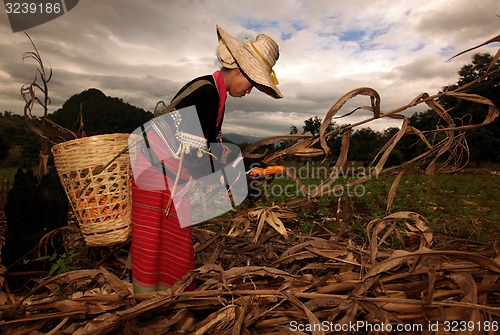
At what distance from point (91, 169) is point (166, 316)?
82cm

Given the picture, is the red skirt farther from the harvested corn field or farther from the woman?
the harvested corn field

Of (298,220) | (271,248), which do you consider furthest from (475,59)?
(271,248)

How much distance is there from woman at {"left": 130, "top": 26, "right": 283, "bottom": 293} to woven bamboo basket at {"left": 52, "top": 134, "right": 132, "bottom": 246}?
0.09m

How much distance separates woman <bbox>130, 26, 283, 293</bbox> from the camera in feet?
5.53

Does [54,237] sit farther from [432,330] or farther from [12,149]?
[12,149]

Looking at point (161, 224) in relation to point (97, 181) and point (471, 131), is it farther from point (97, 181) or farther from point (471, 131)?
point (471, 131)

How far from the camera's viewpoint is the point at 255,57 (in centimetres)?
179

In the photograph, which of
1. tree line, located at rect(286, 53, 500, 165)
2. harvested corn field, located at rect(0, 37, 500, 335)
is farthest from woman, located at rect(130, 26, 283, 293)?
tree line, located at rect(286, 53, 500, 165)

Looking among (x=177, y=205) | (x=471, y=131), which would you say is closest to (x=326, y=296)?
(x=177, y=205)

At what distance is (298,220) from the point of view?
5.37 meters

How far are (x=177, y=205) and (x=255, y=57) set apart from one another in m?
0.94

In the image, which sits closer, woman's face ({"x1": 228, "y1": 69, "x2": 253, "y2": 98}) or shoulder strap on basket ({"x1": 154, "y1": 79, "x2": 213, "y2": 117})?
shoulder strap on basket ({"x1": 154, "y1": 79, "x2": 213, "y2": 117})

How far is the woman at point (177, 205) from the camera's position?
5.53ft

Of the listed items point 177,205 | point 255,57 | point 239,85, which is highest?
point 255,57
